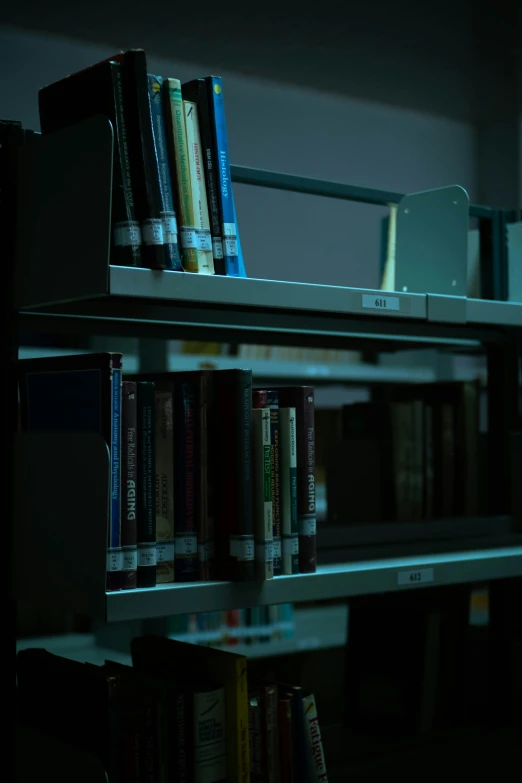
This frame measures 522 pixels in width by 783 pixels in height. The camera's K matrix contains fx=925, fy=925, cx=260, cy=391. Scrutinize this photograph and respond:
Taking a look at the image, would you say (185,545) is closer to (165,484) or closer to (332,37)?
(165,484)

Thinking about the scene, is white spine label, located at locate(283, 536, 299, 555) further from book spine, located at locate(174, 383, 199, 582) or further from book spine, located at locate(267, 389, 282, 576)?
book spine, located at locate(174, 383, 199, 582)

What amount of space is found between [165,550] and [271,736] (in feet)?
1.24

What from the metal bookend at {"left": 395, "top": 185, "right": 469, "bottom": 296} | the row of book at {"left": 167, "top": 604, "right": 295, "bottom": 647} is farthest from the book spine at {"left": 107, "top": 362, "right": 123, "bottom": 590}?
the row of book at {"left": 167, "top": 604, "right": 295, "bottom": 647}

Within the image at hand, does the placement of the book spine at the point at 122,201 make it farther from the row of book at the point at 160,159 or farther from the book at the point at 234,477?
the book at the point at 234,477

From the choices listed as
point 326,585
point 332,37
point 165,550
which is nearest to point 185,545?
point 165,550

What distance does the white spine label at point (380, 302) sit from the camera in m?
1.47

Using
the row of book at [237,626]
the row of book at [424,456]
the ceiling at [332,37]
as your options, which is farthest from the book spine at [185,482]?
the ceiling at [332,37]

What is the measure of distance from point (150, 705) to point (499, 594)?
38.9 inches

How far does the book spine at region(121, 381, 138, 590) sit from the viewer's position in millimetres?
1237

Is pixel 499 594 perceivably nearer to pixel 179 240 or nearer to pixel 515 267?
pixel 515 267

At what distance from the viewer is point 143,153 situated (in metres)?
1.26

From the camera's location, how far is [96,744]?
129cm

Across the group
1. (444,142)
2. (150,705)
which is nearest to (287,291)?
(150,705)

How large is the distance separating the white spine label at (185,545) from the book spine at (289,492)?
0.15m
